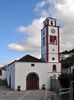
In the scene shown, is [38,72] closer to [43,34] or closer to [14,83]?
[14,83]

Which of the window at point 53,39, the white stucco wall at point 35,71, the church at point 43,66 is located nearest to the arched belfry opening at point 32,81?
the church at point 43,66

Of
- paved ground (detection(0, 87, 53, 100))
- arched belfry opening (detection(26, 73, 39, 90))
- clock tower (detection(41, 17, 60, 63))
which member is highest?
clock tower (detection(41, 17, 60, 63))

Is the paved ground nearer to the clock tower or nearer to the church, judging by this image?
the church

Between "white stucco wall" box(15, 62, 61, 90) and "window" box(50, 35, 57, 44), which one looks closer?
"white stucco wall" box(15, 62, 61, 90)

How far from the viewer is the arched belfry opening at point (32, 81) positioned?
5182 centimetres

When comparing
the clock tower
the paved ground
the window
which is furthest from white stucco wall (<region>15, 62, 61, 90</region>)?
the paved ground

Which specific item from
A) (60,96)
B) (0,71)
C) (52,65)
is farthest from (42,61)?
(60,96)

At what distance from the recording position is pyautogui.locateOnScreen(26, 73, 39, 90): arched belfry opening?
170 ft

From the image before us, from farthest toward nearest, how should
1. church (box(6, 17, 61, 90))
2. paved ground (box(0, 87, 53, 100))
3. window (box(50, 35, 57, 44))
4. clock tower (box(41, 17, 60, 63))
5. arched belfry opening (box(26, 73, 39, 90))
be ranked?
1. window (box(50, 35, 57, 44))
2. clock tower (box(41, 17, 60, 63))
3. arched belfry opening (box(26, 73, 39, 90))
4. church (box(6, 17, 61, 90))
5. paved ground (box(0, 87, 53, 100))

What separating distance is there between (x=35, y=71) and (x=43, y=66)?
187 cm

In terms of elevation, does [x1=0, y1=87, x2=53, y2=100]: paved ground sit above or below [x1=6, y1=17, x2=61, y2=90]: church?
below

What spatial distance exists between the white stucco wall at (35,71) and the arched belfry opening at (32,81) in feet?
2.09

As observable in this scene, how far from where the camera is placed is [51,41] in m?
54.6

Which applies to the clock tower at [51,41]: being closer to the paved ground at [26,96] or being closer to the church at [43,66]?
the church at [43,66]
